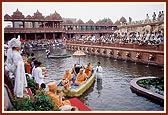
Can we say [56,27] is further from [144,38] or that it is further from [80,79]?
[80,79]

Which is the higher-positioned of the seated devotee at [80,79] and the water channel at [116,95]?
the seated devotee at [80,79]

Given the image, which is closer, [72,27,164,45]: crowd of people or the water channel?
the water channel

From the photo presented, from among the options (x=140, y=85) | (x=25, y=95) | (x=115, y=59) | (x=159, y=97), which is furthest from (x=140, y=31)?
(x=25, y=95)

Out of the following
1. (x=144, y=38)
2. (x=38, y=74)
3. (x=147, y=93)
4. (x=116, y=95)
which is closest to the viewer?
(x=38, y=74)

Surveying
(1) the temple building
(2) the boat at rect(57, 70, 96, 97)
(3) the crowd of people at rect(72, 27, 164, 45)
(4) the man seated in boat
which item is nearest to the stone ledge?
(2) the boat at rect(57, 70, 96, 97)

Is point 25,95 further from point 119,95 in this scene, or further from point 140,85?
point 140,85

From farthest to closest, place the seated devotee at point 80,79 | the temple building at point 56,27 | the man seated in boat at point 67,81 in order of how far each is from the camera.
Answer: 1. the temple building at point 56,27
2. the seated devotee at point 80,79
3. the man seated in boat at point 67,81

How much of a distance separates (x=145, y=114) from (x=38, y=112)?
2.41 metres

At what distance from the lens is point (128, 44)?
67.3ft

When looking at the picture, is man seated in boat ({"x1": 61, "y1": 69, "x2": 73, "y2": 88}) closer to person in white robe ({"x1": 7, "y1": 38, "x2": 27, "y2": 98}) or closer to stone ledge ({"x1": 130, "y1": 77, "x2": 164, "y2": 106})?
stone ledge ({"x1": 130, "y1": 77, "x2": 164, "y2": 106})

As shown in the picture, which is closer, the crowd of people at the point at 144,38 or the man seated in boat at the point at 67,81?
the man seated in boat at the point at 67,81

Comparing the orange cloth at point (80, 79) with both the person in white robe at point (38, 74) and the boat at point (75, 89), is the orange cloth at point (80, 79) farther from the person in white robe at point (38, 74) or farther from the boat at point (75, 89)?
the person in white robe at point (38, 74)

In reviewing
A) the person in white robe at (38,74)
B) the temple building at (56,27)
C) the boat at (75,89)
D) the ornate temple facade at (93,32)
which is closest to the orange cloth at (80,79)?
the boat at (75,89)

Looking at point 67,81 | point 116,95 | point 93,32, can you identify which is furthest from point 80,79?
point 93,32
